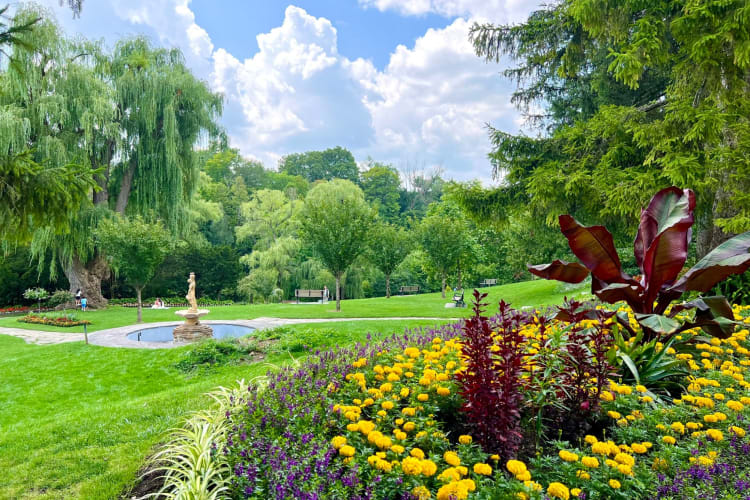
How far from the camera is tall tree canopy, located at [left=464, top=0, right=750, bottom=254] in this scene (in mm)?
6805

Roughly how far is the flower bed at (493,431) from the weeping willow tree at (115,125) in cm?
1701

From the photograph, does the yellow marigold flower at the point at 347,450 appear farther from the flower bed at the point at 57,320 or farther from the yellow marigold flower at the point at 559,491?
the flower bed at the point at 57,320

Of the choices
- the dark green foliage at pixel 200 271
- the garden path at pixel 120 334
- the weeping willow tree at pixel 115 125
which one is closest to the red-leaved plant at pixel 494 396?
the garden path at pixel 120 334

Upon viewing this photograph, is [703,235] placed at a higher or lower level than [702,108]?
lower

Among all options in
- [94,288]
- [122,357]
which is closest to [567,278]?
[122,357]

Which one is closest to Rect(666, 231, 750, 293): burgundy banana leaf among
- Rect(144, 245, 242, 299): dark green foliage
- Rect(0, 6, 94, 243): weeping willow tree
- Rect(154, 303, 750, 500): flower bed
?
Rect(154, 303, 750, 500): flower bed

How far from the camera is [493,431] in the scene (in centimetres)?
211

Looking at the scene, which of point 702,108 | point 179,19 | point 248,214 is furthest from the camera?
point 248,214

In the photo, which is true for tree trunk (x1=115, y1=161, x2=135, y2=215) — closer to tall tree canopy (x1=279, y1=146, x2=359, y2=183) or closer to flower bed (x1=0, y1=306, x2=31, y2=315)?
flower bed (x1=0, y1=306, x2=31, y2=315)

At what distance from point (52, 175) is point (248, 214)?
28.3 meters

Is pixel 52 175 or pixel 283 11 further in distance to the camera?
pixel 283 11

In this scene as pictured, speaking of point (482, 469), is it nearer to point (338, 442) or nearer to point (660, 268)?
point (338, 442)

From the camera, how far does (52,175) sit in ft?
14.2

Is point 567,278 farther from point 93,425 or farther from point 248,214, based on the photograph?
point 248,214
